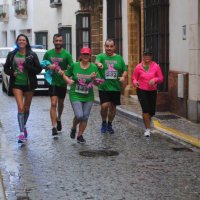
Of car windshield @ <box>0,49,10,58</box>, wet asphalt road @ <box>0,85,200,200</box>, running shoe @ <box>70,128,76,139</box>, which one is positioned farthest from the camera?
car windshield @ <box>0,49,10,58</box>

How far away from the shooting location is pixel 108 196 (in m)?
6.17

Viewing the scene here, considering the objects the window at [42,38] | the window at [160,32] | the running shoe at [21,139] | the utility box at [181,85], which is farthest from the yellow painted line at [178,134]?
the window at [42,38]

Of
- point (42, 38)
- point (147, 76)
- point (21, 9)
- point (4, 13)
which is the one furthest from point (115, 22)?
point (4, 13)

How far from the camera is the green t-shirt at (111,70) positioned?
10211 mm

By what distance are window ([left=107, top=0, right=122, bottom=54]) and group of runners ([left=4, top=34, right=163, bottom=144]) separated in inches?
280

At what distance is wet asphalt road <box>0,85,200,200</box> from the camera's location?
6.33m

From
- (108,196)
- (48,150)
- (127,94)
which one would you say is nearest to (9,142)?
(48,150)

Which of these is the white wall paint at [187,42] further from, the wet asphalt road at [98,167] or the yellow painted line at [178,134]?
the wet asphalt road at [98,167]

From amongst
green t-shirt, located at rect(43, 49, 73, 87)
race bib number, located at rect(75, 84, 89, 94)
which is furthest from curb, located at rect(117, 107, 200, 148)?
green t-shirt, located at rect(43, 49, 73, 87)

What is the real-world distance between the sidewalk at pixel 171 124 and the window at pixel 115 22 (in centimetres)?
407

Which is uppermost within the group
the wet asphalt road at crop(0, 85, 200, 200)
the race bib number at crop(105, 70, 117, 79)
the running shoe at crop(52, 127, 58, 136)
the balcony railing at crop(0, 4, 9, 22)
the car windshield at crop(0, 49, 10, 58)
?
the balcony railing at crop(0, 4, 9, 22)

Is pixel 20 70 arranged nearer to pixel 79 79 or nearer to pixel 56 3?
pixel 79 79

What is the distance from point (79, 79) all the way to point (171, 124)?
2.99 m

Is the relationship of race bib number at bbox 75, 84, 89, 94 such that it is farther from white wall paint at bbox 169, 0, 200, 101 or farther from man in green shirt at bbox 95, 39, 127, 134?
white wall paint at bbox 169, 0, 200, 101
